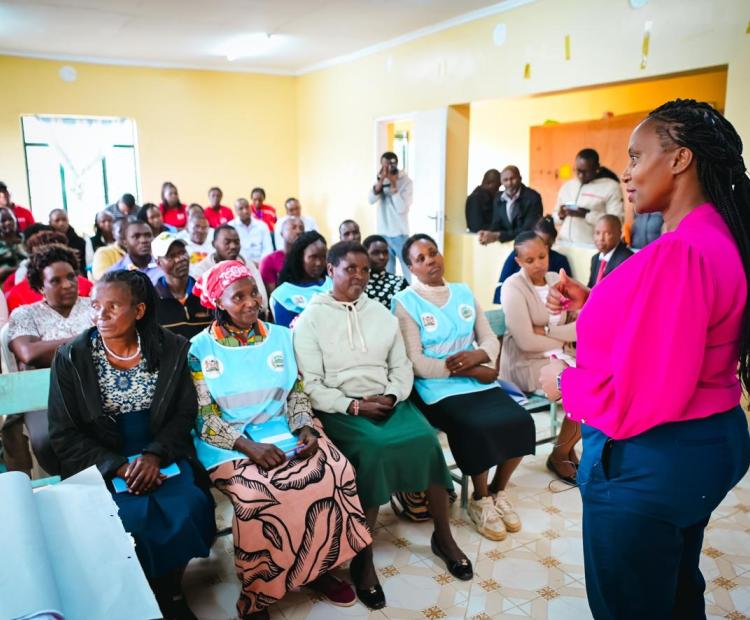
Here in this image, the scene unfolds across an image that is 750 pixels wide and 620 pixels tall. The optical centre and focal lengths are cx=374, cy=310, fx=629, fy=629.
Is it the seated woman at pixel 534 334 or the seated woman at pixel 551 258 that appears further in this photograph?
the seated woman at pixel 551 258

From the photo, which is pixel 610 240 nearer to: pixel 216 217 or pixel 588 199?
pixel 588 199

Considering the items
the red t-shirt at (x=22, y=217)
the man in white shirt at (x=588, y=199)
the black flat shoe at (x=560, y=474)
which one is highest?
the man in white shirt at (x=588, y=199)

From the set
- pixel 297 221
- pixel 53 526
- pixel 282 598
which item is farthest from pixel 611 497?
pixel 297 221

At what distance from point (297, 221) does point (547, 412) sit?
3.34 metres

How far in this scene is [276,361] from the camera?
2.56 m

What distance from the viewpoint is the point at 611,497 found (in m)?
1.40

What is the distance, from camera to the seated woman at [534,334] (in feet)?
10.9

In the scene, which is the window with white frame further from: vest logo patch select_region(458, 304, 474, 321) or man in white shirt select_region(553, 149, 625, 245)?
vest logo patch select_region(458, 304, 474, 321)

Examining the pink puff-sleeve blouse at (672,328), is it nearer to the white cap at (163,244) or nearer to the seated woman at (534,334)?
the seated woman at (534,334)

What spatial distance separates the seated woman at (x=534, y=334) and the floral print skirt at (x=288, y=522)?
1416 millimetres

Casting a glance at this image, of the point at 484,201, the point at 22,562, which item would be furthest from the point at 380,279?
the point at 22,562

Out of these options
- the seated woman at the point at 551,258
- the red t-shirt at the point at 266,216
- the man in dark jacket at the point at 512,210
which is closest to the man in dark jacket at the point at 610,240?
the seated woman at the point at 551,258

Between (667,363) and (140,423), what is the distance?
1829 mm

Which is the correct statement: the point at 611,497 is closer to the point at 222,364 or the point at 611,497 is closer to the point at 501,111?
the point at 222,364
